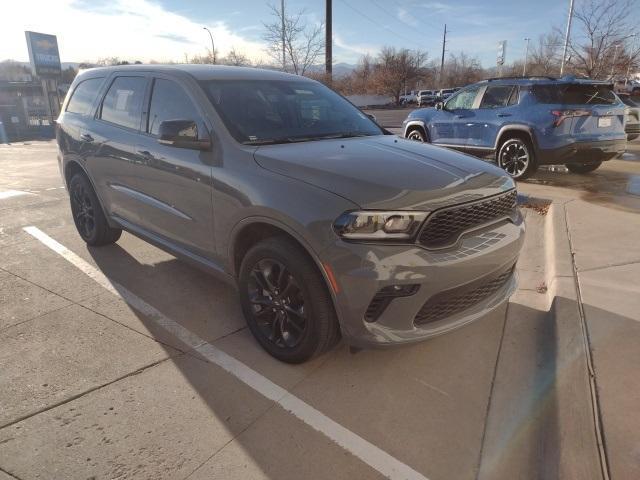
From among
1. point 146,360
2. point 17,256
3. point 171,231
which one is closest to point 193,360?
point 146,360

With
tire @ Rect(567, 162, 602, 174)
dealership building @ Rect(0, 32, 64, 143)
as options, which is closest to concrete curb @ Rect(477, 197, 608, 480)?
tire @ Rect(567, 162, 602, 174)

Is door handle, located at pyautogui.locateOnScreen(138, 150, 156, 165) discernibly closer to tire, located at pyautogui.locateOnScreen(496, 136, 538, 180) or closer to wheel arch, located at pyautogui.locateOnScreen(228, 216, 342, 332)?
wheel arch, located at pyautogui.locateOnScreen(228, 216, 342, 332)

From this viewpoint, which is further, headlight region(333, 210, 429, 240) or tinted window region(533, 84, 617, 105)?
tinted window region(533, 84, 617, 105)

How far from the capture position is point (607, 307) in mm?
3234

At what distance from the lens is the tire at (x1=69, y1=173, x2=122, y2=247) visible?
4766 mm

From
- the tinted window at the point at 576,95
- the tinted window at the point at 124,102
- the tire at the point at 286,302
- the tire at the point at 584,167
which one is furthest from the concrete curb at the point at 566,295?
the tire at the point at 584,167

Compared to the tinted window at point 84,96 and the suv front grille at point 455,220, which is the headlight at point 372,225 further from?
the tinted window at point 84,96

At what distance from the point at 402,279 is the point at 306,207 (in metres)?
0.64

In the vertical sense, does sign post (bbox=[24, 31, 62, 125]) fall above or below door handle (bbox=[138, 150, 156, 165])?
above

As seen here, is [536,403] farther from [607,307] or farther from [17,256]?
[17,256]

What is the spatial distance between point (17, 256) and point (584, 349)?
5.32 meters

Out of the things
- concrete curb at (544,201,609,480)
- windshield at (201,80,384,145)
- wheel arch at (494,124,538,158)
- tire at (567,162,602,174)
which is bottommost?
concrete curb at (544,201,609,480)

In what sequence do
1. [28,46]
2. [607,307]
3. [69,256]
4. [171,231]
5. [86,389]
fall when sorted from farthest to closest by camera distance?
1. [28,46]
2. [69,256]
3. [171,231]
4. [607,307]
5. [86,389]

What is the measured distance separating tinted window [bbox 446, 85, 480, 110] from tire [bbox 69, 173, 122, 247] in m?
7.03
